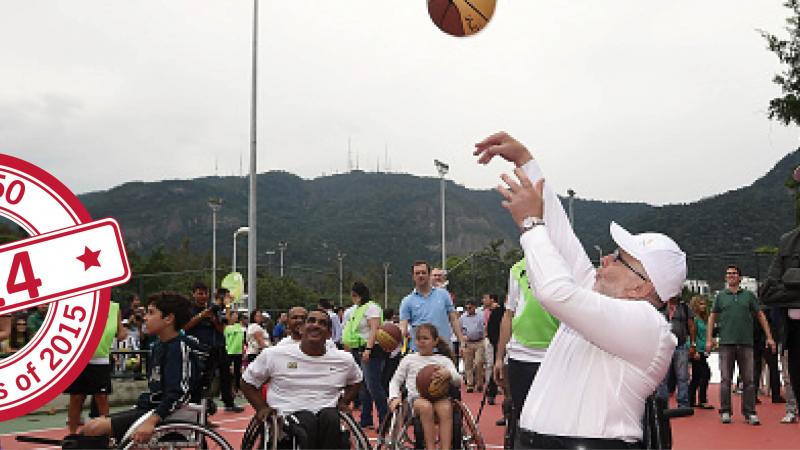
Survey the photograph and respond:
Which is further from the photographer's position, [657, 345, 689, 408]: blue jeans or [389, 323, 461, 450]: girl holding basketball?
[657, 345, 689, 408]: blue jeans

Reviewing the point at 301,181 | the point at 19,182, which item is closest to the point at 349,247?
the point at 301,181

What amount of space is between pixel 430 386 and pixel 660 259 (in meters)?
3.83

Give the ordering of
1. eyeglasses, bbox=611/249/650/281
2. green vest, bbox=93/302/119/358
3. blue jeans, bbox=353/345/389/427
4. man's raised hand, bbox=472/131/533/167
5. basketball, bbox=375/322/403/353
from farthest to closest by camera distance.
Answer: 1. blue jeans, bbox=353/345/389/427
2. basketball, bbox=375/322/403/353
3. green vest, bbox=93/302/119/358
4. man's raised hand, bbox=472/131/533/167
5. eyeglasses, bbox=611/249/650/281

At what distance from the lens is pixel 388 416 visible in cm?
628

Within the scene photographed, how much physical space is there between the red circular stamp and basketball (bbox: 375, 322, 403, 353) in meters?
4.79

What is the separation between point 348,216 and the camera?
159375mm

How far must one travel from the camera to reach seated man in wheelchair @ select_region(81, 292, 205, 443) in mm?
4832

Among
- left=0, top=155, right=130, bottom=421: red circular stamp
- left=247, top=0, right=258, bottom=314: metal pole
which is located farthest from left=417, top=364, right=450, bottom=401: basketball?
left=247, top=0, right=258, bottom=314: metal pole

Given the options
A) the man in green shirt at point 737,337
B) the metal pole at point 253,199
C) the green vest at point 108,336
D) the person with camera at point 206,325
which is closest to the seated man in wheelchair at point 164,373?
the green vest at point 108,336

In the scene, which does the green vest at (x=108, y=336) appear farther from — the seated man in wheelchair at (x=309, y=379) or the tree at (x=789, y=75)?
the tree at (x=789, y=75)

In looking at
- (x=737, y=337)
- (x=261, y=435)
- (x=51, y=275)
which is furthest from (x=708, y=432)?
(x=51, y=275)

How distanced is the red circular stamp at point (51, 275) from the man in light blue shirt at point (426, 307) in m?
5.26

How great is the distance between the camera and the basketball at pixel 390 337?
7.91 metres

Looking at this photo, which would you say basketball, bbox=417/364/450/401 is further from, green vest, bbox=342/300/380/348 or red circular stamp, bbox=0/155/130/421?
green vest, bbox=342/300/380/348
